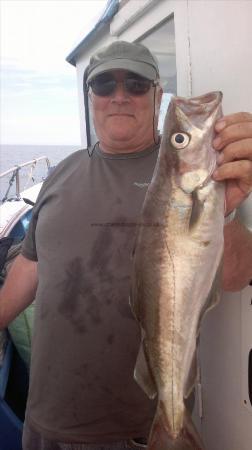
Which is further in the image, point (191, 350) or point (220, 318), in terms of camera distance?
point (220, 318)

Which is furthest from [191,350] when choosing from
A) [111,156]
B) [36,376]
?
[111,156]

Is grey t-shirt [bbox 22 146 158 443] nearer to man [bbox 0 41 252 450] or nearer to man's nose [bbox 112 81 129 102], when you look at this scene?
man [bbox 0 41 252 450]

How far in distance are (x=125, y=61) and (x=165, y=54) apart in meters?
0.83

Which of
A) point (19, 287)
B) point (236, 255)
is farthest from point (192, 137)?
point (19, 287)

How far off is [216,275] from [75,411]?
104 centimetres

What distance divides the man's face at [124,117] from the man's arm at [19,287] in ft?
2.75

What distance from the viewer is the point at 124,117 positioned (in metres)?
2.34

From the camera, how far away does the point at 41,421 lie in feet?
6.99

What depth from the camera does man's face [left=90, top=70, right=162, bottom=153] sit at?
234cm

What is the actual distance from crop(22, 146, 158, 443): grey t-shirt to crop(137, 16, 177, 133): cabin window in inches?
32.9

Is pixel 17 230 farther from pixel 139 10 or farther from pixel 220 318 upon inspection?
pixel 220 318

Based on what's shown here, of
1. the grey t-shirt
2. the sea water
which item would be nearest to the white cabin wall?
the grey t-shirt

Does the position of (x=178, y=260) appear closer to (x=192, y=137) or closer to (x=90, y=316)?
(x=192, y=137)

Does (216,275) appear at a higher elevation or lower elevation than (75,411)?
higher
